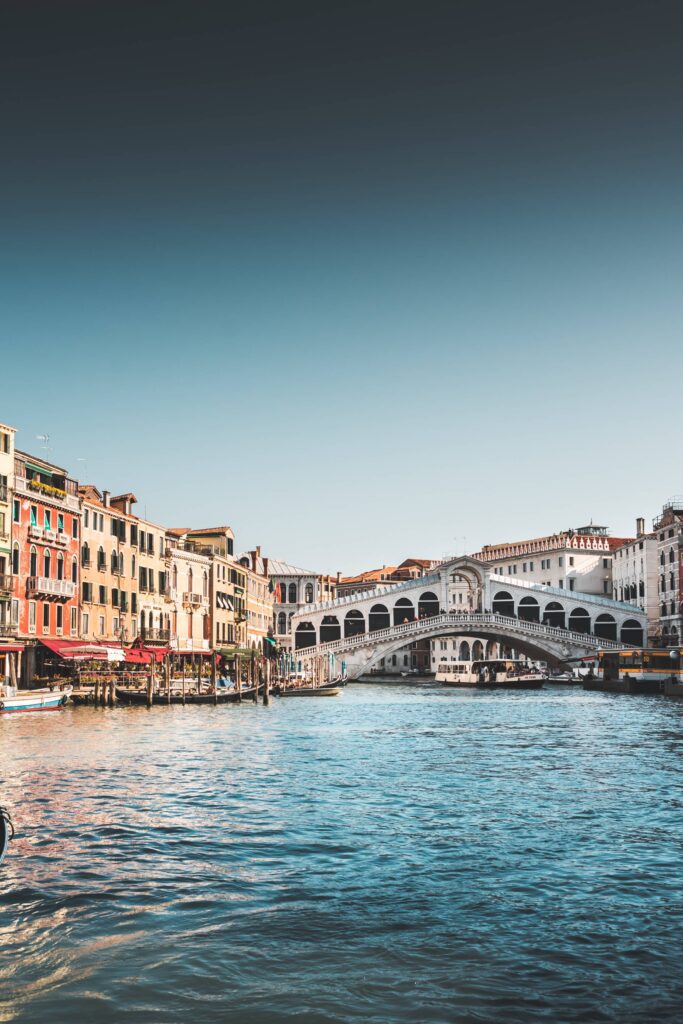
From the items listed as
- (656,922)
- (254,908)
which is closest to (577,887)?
(656,922)

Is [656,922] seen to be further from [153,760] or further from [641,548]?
[641,548]

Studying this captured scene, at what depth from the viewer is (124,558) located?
46875 mm

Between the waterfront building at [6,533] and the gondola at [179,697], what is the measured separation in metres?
4.96

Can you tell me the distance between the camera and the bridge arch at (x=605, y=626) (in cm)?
7494

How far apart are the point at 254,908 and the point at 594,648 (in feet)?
204

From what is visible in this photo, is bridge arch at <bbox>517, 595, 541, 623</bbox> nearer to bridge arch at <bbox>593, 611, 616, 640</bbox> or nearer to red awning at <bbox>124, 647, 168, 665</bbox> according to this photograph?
bridge arch at <bbox>593, 611, 616, 640</bbox>

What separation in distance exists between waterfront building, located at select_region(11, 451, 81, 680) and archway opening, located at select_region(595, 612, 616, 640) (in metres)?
44.0

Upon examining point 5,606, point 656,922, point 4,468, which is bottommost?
point 656,922

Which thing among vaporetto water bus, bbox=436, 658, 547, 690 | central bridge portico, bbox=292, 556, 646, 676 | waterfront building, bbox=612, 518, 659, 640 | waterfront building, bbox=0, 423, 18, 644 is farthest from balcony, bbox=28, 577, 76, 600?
waterfront building, bbox=612, 518, 659, 640

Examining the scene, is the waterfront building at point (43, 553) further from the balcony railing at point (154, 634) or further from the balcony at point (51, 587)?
the balcony railing at point (154, 634)

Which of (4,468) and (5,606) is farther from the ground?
(4,468)

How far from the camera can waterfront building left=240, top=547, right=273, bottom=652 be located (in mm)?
69062

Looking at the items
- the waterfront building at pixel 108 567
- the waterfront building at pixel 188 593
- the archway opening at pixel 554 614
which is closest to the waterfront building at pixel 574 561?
the archway opening at pixel 554 614

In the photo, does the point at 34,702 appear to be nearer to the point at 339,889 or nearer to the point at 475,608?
the point at 339,889
